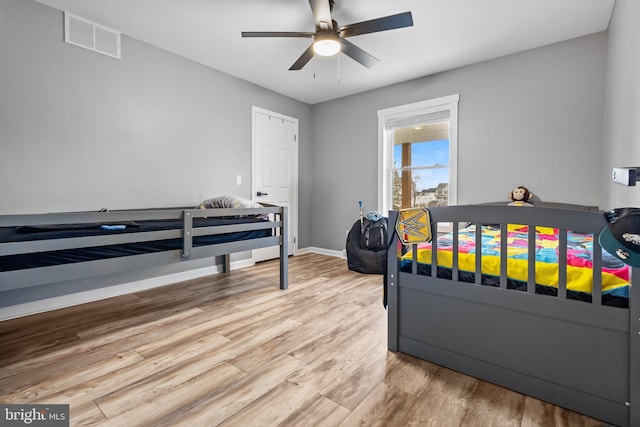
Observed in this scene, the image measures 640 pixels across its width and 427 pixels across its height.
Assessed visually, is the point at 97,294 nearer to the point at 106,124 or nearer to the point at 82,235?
the point at 82,235

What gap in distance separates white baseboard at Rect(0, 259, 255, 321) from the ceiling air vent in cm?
216

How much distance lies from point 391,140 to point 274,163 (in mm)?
1728

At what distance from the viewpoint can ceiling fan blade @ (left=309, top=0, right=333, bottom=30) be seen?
2.14m

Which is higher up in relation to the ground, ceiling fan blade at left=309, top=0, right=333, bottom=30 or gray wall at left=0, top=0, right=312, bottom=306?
ceiling fan blade at left=309, top=0, right=333, bottom=30

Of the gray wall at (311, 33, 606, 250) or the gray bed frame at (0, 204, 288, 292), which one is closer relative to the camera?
the gray bed frame at (0, 204, 288, 292)

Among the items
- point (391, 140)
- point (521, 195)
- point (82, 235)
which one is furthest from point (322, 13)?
point (521, 195)

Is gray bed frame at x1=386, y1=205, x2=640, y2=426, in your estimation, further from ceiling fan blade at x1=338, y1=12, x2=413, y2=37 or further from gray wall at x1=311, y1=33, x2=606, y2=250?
gray wall at x1=311, y1=33, x2=606, y2=250

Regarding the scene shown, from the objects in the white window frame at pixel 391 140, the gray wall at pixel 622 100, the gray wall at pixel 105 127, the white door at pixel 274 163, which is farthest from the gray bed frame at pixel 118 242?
the gray wall at pixel 622 100

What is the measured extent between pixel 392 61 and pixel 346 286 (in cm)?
256

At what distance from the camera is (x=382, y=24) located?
85.8 inches

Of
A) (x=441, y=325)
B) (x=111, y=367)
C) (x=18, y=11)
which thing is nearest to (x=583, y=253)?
(x=441, y=325)

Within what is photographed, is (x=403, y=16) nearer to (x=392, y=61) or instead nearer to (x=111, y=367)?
(x=392, y=61)

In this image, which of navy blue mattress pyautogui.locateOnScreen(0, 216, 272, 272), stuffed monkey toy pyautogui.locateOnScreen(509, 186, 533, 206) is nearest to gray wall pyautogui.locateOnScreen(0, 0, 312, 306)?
navy blue mattress pyautogui.locateOnScreen(0, 216, 272, 272)

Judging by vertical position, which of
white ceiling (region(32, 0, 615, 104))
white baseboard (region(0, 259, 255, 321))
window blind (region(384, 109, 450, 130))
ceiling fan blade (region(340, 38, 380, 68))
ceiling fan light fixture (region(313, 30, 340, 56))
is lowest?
white baseboard (region(0, 259, 255, 321))
